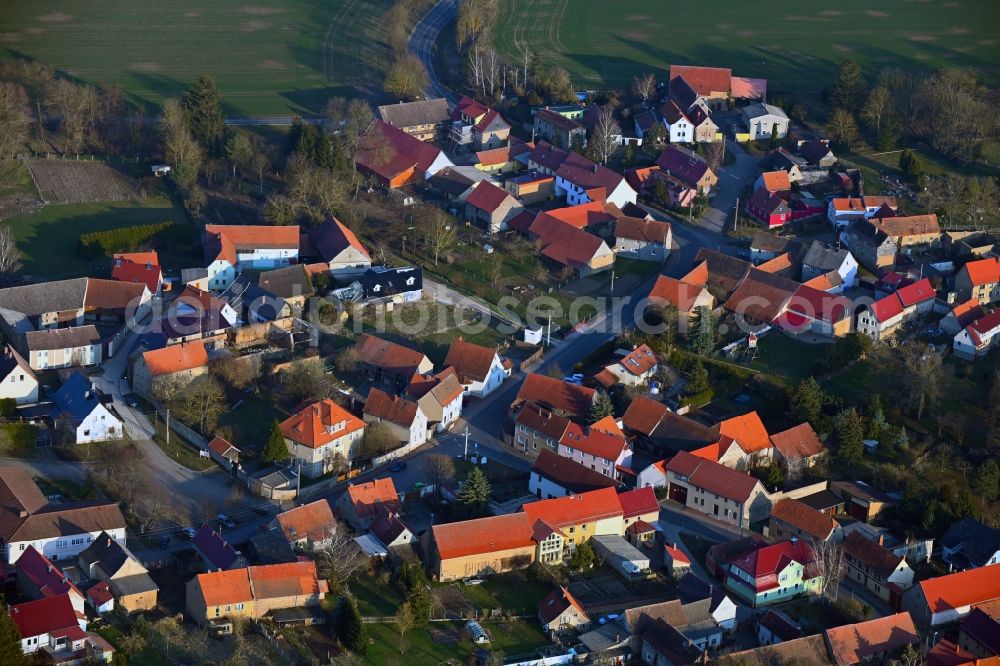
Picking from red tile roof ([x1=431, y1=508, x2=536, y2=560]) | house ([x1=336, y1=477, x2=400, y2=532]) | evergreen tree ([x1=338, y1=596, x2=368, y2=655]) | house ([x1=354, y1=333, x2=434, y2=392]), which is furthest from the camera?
house ([x1=354, y1=333, x2=434, y2=392])

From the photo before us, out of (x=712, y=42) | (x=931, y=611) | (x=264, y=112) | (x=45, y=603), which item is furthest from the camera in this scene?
(x=712, y=42)

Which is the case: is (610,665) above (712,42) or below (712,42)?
below

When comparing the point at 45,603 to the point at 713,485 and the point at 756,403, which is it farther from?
the point at 756,403

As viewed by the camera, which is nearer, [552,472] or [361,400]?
[552,472]

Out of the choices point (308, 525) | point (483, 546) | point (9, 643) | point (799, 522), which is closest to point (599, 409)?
point (799, 522)

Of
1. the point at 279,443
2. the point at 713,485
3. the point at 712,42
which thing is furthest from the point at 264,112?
the point at 713,485

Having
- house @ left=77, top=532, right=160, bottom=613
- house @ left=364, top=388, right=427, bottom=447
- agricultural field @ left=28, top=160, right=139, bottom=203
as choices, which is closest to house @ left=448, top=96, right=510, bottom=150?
agricultural field @ left=28, top=160, right=139, bottom=203

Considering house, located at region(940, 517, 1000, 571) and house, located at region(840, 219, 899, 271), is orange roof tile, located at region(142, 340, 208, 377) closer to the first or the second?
house, located at region(940, 517, 1000, 571)
